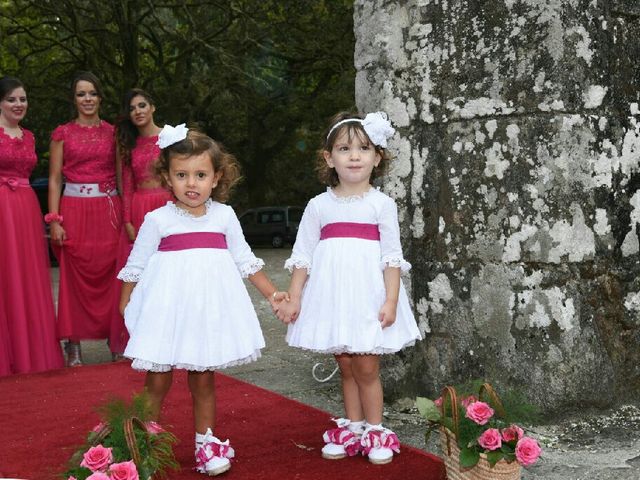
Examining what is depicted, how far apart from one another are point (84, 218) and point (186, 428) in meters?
2.32

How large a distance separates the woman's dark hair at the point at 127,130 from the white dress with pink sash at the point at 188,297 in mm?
2432

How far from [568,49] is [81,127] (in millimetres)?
3466

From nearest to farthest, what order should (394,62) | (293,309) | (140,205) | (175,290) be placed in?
(175,290) < (293,309) < (394,62) < (140,205)

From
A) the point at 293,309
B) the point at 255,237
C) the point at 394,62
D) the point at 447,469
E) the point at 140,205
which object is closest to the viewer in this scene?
the point at 447,469

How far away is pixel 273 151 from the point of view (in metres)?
23.9

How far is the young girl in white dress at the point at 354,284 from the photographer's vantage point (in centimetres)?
367

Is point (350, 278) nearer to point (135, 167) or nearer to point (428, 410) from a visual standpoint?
point (428, 410)

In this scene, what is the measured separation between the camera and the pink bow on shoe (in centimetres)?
367

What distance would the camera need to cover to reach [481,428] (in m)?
3.15

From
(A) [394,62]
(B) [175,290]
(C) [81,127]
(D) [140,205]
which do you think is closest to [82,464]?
(B) [175,290]

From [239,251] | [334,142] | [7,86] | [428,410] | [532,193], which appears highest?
[7,86]

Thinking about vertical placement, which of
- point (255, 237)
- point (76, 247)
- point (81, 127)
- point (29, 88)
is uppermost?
point (29, 88)

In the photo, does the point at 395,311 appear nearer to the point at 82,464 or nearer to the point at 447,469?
the point at 447,469

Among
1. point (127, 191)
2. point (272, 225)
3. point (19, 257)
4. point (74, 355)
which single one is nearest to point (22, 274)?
point (19, 257)
